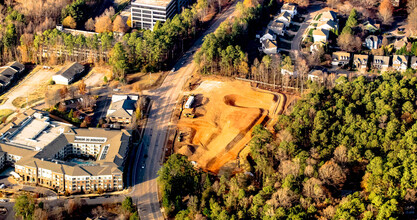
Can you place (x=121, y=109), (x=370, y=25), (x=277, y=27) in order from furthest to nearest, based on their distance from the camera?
1. (x=370, y=25)
2. (x=277, y=27)
3. (x=121, y=109)

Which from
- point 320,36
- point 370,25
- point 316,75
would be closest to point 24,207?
point 316,75

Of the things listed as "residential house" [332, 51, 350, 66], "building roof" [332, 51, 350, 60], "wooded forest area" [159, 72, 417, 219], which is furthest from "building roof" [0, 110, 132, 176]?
"building roof" [332, 51, 350, 60]

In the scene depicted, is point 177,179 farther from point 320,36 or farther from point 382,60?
point 320,36

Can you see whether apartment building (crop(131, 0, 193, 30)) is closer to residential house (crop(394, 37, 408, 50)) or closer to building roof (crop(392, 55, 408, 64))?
building roof (crop(392, 55, 408, 64))

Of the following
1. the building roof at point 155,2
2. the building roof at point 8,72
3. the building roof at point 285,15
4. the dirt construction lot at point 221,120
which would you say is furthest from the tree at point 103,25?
the building roof at point 285,15

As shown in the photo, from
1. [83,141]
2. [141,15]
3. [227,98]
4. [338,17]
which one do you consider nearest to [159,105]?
[227,98]

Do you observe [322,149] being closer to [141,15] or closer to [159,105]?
[159,105]
